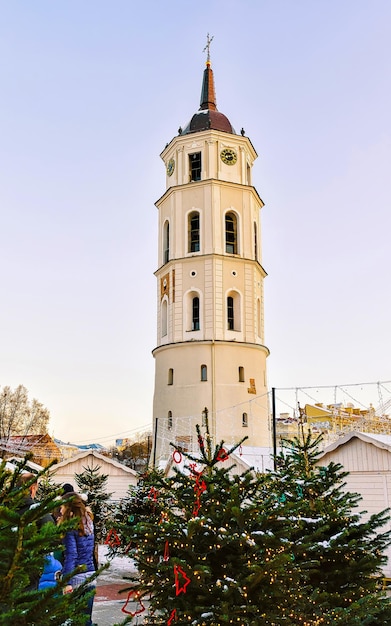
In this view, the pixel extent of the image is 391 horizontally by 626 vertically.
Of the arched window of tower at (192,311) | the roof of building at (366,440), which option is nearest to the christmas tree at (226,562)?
the roof of building at (366,440)

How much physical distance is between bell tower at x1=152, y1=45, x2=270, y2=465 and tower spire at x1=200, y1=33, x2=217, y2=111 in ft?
11.7

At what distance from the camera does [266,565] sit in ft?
16.8

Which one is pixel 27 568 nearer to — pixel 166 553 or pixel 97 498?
pixel 166 553

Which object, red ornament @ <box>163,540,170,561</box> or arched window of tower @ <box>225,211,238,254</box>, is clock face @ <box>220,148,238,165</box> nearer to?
arched window of tower @ <box>225,211,238,254</box>

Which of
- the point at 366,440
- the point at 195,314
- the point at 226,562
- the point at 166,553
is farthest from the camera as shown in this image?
the point at 195,314

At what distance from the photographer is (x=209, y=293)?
34.8m

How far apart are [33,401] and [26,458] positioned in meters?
60.2

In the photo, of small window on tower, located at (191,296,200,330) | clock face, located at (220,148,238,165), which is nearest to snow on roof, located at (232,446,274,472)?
small window on tower, located at (191,296,200,330)

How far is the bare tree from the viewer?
57094 mm

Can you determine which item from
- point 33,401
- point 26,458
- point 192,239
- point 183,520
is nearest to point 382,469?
point 183,520

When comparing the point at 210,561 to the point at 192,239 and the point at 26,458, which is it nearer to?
the point at 26,458

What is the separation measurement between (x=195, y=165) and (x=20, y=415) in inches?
1359

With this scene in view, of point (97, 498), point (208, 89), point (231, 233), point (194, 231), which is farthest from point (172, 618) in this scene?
point (208, 89)

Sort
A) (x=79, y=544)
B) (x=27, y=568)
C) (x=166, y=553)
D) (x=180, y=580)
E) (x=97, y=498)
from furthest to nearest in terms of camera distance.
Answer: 1. (x=97, y=498)
2. (x=79, y=544)
3. (x=166, y=553)
4. (x=180, y=580)
5. (x=27, y=568)
